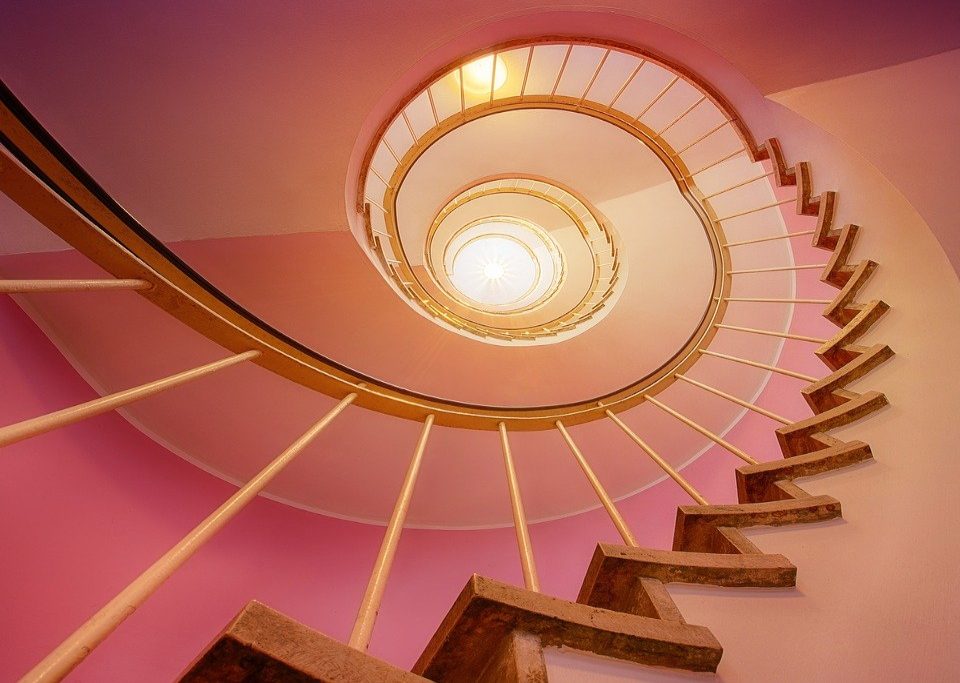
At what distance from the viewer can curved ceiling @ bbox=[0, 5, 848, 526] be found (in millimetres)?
2803

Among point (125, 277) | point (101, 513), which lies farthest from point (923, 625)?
point (101, 513)

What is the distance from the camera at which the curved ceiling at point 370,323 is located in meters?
2.80

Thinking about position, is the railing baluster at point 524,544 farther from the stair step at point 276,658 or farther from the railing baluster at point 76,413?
the railing baluster at point 76,413

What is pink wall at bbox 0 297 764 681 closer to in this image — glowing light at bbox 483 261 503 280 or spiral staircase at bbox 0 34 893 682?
spiral staircase at bbox 0 34 893 682

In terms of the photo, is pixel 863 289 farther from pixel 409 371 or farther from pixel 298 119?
pixel 409 371

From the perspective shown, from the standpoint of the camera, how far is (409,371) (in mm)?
4234

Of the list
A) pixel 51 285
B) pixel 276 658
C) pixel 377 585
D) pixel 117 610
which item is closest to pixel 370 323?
pixel 51 285

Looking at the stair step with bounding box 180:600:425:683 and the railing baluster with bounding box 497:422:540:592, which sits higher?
the railing baluster with bounding box 497:422:540:592

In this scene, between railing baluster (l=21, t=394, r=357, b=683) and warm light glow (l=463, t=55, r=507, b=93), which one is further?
warm light glow (l=463, t=55, r=507, b=93)

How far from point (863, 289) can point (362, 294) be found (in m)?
3.05

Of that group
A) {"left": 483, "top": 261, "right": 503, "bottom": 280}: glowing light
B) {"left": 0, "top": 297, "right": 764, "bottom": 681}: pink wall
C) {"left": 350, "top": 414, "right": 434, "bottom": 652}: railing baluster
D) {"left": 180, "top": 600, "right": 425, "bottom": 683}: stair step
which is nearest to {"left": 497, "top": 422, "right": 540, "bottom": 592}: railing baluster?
{"left": 350, "top": 414, "right": 434, "bottom": 652}: railing baluster

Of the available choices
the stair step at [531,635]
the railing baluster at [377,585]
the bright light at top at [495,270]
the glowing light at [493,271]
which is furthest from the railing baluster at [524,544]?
the glowing light at [493,271]

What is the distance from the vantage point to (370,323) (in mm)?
3895

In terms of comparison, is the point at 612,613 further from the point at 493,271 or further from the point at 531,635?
the point at 493,271
